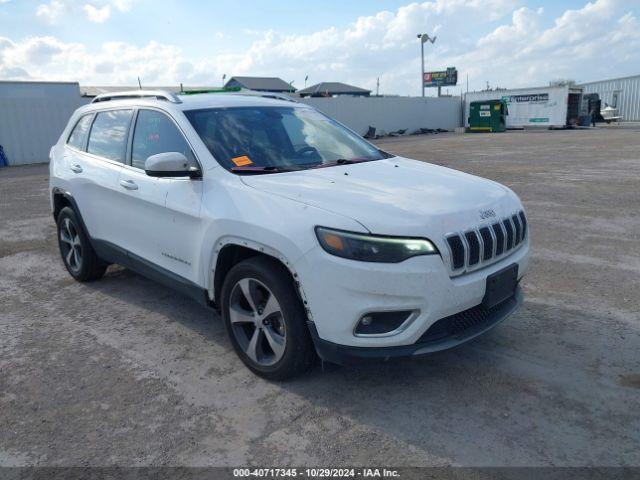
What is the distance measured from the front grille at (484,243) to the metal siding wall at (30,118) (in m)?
22.5

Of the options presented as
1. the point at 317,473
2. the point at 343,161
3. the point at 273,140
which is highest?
the point at 273,140

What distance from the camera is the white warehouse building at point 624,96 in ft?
156

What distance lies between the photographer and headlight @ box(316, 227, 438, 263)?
2.88m

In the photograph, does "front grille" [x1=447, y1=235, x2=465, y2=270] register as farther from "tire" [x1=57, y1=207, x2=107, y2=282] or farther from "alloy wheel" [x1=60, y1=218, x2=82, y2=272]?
"alloy wheel" [x1=60, y1=218, x2=82, y2=272]

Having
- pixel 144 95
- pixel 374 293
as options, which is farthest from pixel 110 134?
pixel 374 293

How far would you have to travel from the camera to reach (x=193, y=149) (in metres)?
3.80

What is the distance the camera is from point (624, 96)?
48344mm

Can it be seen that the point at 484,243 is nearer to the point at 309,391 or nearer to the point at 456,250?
the point at 456,250

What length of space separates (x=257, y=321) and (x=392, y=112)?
36.7 m

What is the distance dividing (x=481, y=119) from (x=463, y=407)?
3794cm

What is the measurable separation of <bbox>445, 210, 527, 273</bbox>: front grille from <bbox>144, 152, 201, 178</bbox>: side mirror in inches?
70.1

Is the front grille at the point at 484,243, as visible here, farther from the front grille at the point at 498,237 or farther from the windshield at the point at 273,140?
the windshield at the point at 273,140

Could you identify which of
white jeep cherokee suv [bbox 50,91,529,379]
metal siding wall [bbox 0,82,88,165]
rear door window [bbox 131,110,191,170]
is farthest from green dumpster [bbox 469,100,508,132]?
rear door window [bbox 131,110,191,170]

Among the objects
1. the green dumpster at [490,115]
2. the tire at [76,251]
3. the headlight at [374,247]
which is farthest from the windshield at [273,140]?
the green dumpster at [490,115]
